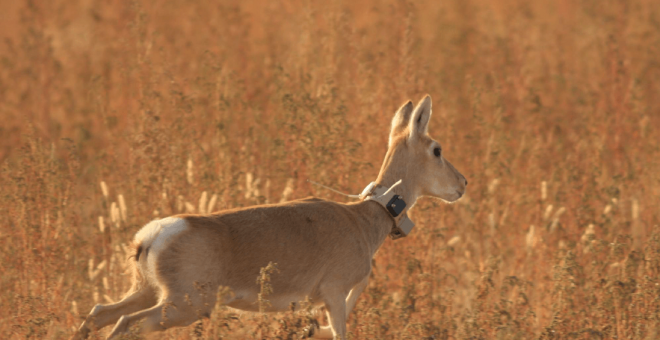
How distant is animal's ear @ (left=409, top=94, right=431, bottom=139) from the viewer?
5711mm

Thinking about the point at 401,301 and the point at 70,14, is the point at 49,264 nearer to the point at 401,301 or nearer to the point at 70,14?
the point at 401,301

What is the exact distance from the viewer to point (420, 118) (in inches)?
229

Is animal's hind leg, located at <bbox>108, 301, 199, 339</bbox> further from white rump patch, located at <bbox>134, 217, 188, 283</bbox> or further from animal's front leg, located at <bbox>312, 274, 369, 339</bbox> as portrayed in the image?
animal's front leg, located at <bbox>312, 274, 369, 339</bbox>

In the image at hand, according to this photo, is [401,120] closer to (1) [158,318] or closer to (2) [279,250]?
(2) [279,250]

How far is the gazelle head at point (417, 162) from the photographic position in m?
5.75

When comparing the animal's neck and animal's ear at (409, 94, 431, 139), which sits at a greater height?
animal's ear at (409, 94, 431, 139)

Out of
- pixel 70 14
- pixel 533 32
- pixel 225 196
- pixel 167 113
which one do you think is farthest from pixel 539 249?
pixel 70 14

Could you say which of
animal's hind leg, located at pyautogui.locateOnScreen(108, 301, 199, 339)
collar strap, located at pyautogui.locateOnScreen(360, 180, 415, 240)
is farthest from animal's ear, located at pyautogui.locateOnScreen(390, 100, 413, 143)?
animal's hind leg, located at pyautogui.locateOnScreen(108, 301, 199, 339)

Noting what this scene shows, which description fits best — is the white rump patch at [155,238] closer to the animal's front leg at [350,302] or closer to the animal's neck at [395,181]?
the animal's front leg at [350,302]

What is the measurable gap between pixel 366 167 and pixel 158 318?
10.3ft

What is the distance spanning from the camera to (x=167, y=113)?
963 centimetres

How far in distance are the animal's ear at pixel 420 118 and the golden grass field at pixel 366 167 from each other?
3.56ft

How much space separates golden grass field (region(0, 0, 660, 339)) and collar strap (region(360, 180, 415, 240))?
64 centimetres

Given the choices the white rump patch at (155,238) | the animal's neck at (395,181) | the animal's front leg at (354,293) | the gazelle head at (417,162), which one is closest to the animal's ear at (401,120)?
the gazelle head at (417,162)
